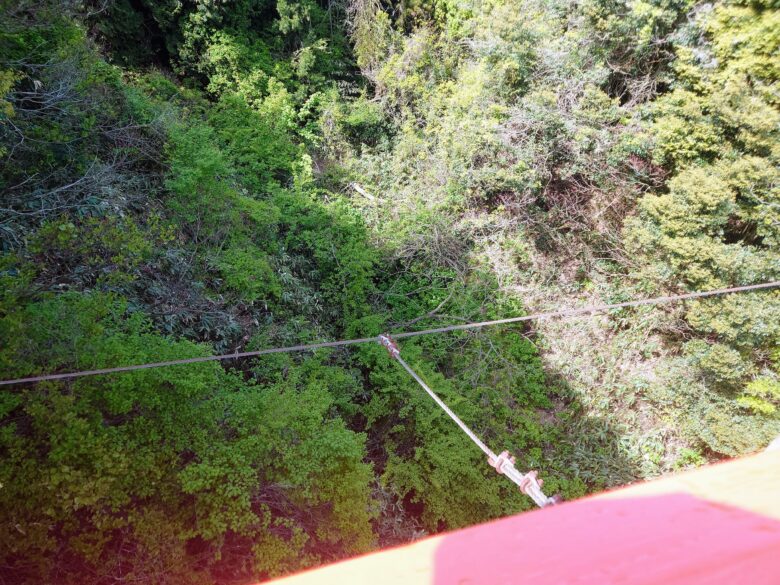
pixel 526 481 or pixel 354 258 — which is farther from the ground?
pixel 526 481

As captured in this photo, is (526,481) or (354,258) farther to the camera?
(354,258)

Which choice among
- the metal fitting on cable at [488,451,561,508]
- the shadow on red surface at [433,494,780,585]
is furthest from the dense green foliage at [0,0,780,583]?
the shadow on red surface at [433,494,780,585]

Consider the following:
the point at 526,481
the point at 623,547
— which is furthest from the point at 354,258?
the point at 623,547

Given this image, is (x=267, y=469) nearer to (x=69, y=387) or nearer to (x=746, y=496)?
(x=69, y=387)

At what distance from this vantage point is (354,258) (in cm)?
754

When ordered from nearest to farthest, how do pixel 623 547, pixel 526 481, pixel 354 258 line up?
pixel 623 547 → pixel 526 481 → pixel 354 258

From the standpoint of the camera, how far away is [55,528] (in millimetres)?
3316

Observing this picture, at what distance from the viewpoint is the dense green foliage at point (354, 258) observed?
359 cm

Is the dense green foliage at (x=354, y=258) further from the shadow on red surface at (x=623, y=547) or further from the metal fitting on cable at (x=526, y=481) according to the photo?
the shadow on red surface at (x=623, y=547)

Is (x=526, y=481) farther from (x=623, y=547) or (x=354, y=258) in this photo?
(x=354, y=258)

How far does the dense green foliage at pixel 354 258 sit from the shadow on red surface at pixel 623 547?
11.2ft

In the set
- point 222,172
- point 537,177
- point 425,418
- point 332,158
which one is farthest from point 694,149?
point 222,172

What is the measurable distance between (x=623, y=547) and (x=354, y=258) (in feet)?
22.8

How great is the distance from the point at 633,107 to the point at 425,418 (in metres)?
6.19
